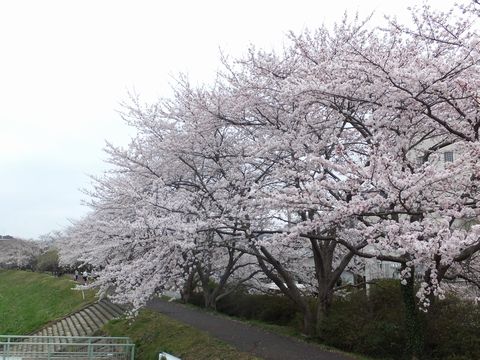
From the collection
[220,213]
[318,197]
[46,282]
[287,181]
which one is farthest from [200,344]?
[46,282]

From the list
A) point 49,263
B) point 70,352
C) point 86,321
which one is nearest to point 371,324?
point 70,352

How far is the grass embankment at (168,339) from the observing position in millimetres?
12000

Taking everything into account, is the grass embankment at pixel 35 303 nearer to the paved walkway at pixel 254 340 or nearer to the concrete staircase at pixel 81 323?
the concrete staircase at pixel 81 323

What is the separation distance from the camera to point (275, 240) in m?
8.27

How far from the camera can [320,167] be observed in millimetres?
10078

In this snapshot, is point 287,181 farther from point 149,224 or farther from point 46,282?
point 46,282

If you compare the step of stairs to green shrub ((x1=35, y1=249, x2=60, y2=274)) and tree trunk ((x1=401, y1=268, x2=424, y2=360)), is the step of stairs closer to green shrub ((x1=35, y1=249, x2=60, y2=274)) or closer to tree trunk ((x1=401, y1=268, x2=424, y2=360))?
tree trunk ((x1=401, y1=268, x2=424, y2=360))

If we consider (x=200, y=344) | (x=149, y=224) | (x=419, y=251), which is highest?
(x=149, y=224)

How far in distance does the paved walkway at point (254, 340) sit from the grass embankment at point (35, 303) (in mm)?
13685

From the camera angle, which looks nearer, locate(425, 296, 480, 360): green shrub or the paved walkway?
locate(425, 296, 480, 360): green shrub

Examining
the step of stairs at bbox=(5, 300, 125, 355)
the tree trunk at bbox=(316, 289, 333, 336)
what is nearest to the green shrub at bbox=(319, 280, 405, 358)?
the tree trunk at bbox=(316, 289, 333, 336)

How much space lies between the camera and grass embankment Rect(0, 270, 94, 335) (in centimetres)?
2897

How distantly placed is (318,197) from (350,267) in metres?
10.1

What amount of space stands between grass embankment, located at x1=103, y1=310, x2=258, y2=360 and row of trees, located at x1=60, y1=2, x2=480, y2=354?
1.79m
